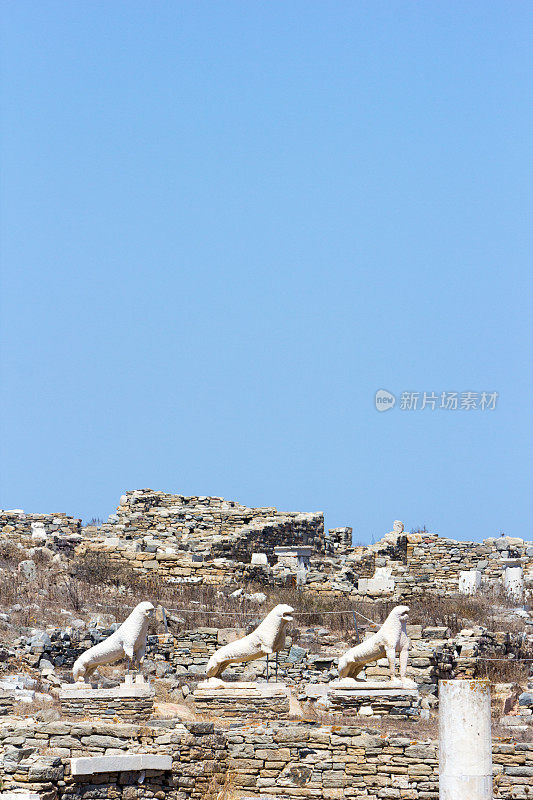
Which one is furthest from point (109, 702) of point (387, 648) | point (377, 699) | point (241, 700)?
point (387, 648)

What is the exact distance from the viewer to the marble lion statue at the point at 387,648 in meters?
18.2

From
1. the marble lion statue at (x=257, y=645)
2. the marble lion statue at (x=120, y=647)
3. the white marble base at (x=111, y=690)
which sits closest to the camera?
the white marble base at (x=111, y=690)

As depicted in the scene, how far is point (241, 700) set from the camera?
58.9ft

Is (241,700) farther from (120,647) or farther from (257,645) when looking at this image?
(120,647)

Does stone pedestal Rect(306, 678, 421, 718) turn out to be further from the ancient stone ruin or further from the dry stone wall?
the dry stone wall

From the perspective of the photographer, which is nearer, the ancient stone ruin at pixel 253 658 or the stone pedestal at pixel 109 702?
the ancient stone ruin at pixel 253 658

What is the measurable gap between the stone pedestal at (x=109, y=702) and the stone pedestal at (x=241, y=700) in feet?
2.50

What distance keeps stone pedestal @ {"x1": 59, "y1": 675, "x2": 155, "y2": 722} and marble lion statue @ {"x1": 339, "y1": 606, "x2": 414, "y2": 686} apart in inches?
110

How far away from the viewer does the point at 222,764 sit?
15.3 meters

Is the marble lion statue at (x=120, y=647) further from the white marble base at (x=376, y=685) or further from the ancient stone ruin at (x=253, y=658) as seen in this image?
the white marble base at (x=376, y=685)

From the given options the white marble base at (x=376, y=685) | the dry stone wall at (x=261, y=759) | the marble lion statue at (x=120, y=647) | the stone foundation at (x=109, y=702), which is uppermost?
the marble lion statue at (x=120, y=647)

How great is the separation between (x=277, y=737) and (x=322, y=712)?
2.87 meters

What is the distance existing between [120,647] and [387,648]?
3.61 metres

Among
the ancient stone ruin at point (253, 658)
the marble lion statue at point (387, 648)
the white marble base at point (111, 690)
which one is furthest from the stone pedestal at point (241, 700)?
the marble lion statue at point (387, 648)
